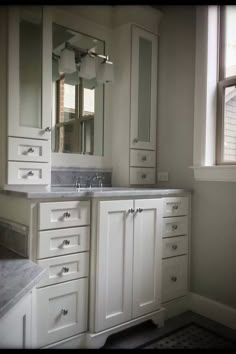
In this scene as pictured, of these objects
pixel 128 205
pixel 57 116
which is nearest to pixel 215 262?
pixel 128 205

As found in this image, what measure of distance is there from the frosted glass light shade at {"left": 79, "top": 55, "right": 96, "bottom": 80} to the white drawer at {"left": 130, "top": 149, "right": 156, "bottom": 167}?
647 mm

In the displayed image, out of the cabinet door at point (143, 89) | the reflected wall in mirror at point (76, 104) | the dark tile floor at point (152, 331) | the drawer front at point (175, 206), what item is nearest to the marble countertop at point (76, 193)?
the drawer front at point (175, 206)

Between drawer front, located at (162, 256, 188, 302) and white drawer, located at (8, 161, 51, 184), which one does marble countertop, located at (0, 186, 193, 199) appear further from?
drawer front, located at (162, 256, 188, 302)

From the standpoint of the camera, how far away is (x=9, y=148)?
1.63 m

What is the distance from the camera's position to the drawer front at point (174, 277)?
1.92 m

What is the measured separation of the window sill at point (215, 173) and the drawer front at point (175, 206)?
0.65 ft

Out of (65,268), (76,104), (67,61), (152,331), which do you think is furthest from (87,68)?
(152,331)

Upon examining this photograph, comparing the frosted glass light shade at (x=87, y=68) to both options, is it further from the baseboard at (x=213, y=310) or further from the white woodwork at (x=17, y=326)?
the baseboard at (x=213, y=310)

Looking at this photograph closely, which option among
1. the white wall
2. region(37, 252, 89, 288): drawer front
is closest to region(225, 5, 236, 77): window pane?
the white wall

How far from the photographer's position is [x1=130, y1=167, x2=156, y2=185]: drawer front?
2244 mm

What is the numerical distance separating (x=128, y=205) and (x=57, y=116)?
0.85 meters

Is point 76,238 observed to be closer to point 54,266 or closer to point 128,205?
point 54,266

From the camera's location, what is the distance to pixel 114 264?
161 centimetres

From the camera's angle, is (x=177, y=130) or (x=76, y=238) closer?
(x=76, y=238)
